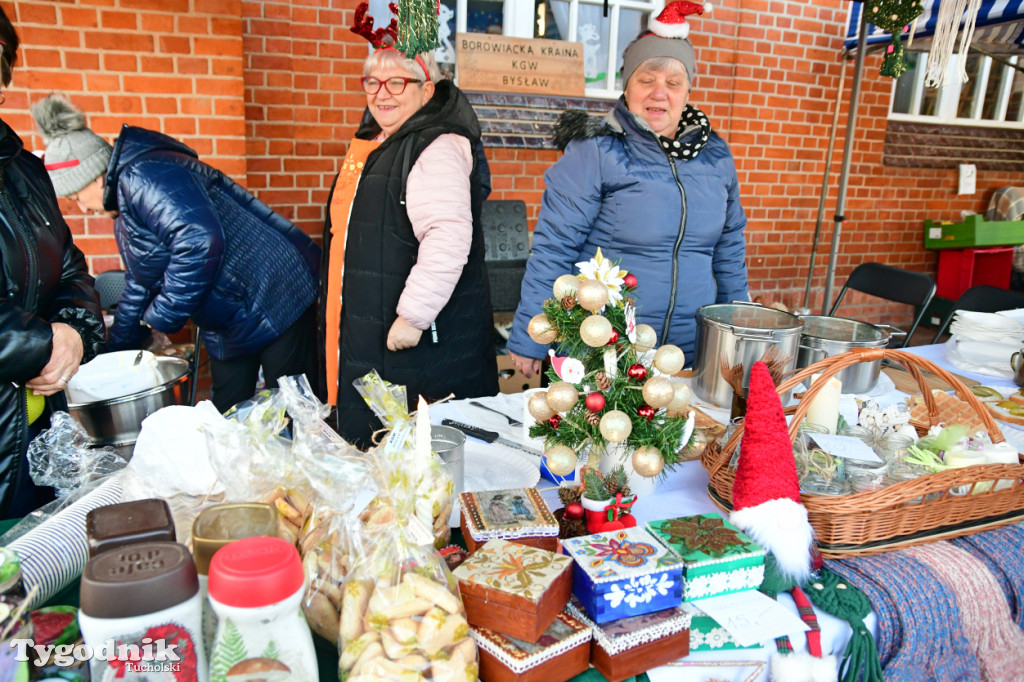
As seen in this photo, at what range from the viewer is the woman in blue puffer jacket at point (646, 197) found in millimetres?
2238

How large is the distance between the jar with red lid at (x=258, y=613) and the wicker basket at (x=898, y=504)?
839mm

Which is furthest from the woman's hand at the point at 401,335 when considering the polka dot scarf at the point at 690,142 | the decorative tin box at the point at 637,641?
the decorative tin box at the point at 637,641

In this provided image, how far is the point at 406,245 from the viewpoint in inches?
92.0

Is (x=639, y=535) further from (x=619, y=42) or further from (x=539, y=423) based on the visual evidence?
(x=619, y=42)

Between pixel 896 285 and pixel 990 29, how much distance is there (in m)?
1.52

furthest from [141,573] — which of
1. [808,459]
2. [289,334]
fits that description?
[289,334]

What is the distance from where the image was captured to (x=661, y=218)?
2240 mm

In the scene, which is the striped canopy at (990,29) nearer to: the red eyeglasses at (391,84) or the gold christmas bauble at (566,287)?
the red eyeglasses at (391,84)

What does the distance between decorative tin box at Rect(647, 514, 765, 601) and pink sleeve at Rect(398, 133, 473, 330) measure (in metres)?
1.41

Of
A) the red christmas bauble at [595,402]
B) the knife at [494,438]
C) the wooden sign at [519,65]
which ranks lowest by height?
the knife at [494,438]

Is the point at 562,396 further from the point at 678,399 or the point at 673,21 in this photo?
the point at 673,21

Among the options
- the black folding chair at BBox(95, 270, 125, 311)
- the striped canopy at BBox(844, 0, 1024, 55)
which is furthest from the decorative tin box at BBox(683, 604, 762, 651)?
the striped canopy at BBox(844, 0, 1024, 55)

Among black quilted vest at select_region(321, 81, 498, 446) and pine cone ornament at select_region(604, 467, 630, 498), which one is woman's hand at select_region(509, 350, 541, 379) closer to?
black quilted vest at select_region(321, 81, 498, 446)

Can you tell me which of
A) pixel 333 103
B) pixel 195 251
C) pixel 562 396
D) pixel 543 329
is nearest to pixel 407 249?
pixel 195 251
